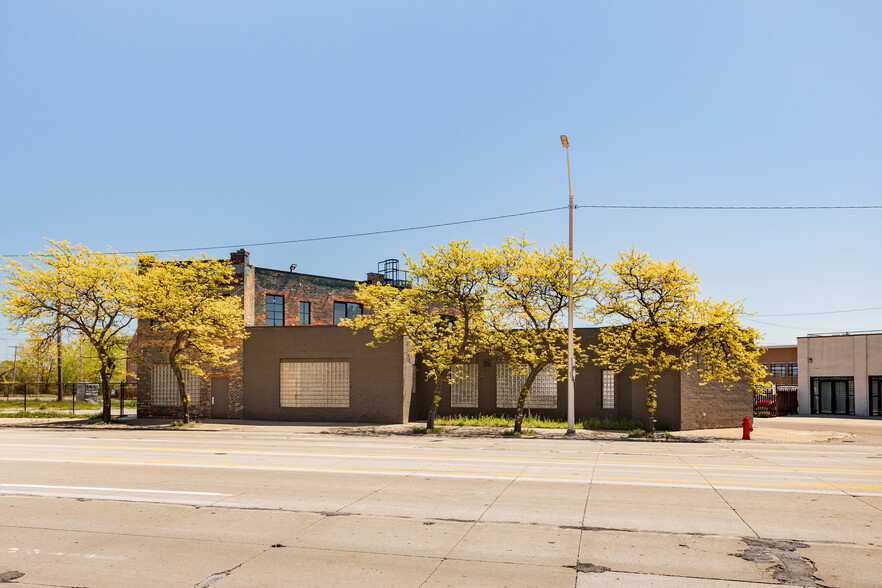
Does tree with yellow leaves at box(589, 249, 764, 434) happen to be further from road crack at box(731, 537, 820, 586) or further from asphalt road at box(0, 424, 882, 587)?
road crack at box(731, 537, 820, 586)

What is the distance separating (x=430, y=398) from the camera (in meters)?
35.2

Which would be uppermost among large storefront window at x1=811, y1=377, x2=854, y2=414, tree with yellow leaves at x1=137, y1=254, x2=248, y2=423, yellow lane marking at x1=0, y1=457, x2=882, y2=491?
tree with yellow leaves at x1=137, y1=254, x2=248, y2=423

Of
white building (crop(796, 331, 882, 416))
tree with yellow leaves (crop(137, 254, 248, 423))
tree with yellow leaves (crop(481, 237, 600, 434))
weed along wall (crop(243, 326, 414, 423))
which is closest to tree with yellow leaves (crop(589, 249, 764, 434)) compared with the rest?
tree with yellow leaves (crop(481, 237, 600, 434))

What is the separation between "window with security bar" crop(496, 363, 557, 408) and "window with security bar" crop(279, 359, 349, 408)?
7.61 m

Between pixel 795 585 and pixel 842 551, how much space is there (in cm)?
184

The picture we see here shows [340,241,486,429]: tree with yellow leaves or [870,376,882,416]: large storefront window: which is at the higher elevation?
[340,241,486,429]: tree with yellow leaves

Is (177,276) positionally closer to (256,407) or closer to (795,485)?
(256,407)

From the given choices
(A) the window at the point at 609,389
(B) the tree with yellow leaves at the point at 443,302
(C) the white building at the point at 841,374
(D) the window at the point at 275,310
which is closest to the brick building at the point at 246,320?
(D) the window at the point at 275,310

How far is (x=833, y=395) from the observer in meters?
47.2

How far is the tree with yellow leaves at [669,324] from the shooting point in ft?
81.2

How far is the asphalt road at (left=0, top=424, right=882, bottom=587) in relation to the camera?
7.49m

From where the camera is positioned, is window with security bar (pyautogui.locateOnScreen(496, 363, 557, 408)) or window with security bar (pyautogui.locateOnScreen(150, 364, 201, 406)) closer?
window with security bar (pyautogui.locateOnScreen(496, 363, 557, 408))

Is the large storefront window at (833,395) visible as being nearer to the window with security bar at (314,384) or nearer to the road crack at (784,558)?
the window with security bar at (314,384)

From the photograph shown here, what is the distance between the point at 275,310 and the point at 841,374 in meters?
38.0
